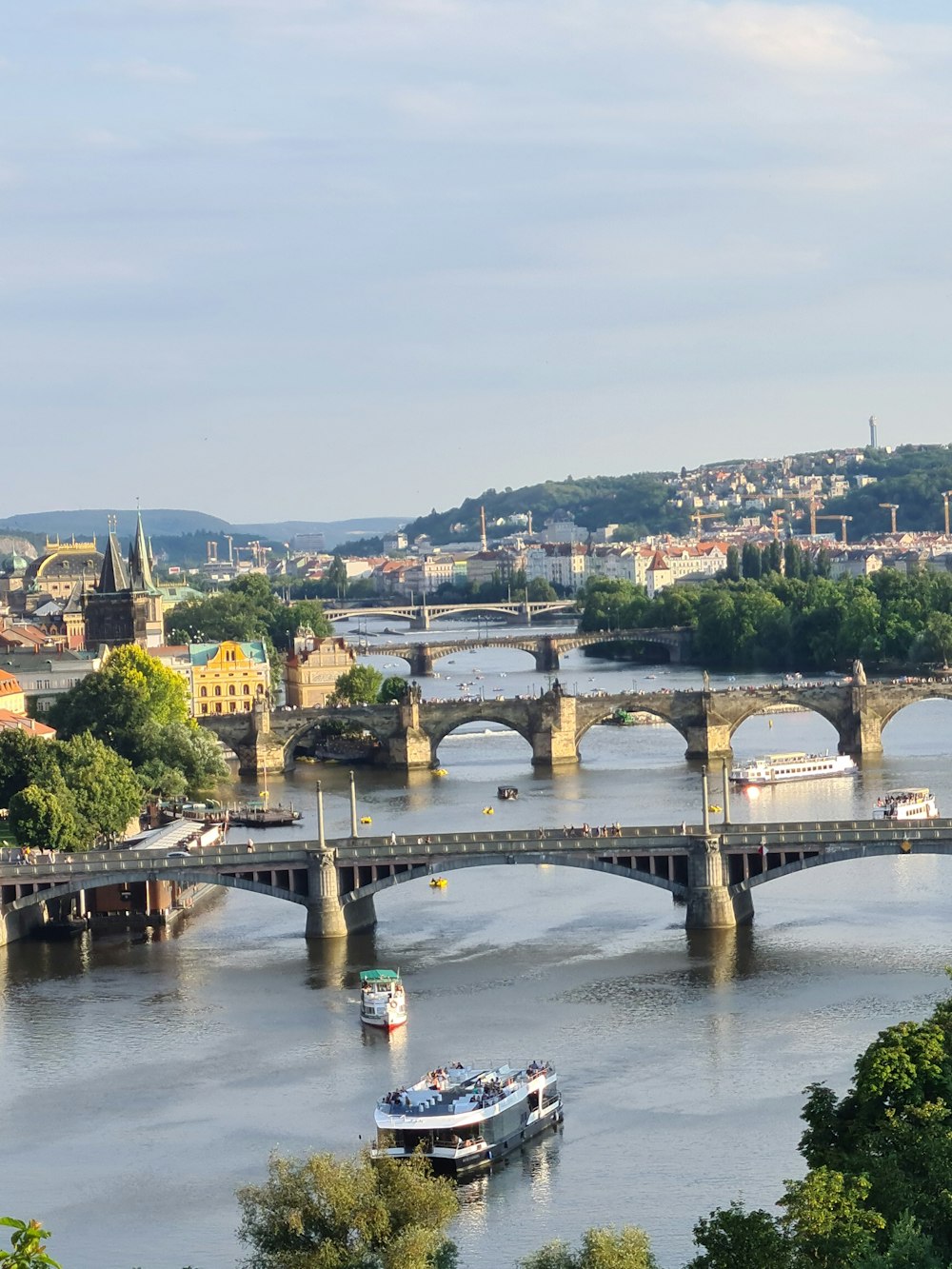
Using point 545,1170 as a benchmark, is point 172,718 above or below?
above

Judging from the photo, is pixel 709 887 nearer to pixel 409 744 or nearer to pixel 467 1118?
pixel 467 1118

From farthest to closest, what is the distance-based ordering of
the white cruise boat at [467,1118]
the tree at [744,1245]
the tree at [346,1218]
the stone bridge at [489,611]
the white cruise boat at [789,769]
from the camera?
the stone bridge at [489,611]
the white cruise boat at [789,769]
the white cruise boat at [467,1118]
the tree at [346,1218]
the tree at [744,1245]

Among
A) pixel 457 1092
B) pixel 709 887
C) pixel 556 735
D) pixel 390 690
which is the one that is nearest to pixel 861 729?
pixel 556 735

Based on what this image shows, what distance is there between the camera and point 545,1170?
103ft

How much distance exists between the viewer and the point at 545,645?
10956cm

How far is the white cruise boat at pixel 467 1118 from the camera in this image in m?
31.6

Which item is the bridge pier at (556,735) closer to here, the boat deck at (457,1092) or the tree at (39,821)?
the tree at (39,821)

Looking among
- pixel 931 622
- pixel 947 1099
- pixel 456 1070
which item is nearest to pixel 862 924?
pixel 456 1070

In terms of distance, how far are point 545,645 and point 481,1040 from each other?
240 feet

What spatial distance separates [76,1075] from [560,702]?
39.3 m

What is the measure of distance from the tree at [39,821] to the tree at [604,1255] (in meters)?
28.1

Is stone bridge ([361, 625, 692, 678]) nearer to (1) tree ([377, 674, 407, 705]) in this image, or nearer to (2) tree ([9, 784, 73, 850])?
(1) tree ([377, 674, 407, 705])

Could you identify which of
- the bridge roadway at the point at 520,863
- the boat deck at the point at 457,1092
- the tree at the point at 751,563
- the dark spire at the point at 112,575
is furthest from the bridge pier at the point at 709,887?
the tree at the point at 751,563

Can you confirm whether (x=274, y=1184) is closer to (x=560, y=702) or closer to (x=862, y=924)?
(x=862, y=924)
